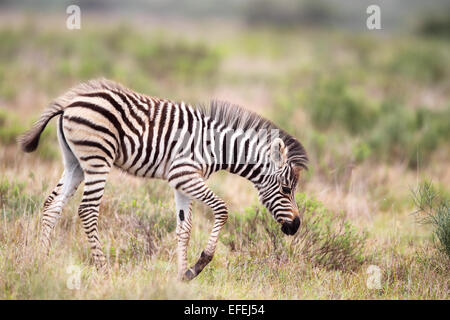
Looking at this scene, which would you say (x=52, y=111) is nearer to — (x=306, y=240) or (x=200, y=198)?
(x=200, y=198)

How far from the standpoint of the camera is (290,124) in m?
12.6

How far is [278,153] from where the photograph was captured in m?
6.07

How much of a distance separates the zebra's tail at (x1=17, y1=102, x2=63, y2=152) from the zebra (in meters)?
0.01

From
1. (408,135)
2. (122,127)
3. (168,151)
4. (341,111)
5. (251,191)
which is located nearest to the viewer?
(122,127)

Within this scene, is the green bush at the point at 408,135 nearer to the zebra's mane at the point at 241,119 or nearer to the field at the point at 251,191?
the field at the point at 251,191

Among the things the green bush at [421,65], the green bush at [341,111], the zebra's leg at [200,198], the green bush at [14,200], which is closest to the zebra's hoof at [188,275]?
the zebra's leg at [200,198]

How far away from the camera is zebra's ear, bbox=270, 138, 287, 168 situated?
6031 millimetres

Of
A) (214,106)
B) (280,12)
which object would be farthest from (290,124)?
(280,12)

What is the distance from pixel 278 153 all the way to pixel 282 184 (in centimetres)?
38

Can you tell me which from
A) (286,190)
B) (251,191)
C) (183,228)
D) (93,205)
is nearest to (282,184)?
(286,190)

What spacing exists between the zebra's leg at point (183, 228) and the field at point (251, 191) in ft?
0.58

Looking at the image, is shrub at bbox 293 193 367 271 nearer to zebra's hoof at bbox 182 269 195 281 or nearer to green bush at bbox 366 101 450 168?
zebra's hoof at bbox 182 269 195 281

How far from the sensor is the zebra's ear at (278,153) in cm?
603

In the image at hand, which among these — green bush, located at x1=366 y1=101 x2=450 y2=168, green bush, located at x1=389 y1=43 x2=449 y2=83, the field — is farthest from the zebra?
green bush, located at x1=389 y1=43 x2=449 y2=83
